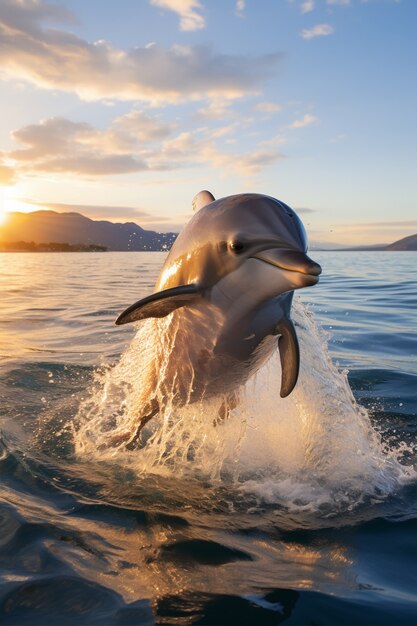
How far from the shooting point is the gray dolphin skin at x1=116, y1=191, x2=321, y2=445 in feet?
16.1

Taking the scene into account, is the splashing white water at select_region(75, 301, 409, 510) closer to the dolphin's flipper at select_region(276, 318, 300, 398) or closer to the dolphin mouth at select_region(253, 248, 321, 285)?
the dolphin's flipper at select_region(276, 318, 300, 398)

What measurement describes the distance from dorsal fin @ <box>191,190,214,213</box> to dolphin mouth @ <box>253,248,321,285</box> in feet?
6.33

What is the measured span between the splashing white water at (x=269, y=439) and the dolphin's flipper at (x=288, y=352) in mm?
1011

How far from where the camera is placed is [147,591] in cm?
397

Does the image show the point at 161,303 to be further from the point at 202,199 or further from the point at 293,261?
the point at 202,199

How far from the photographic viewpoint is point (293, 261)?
4.62 metres

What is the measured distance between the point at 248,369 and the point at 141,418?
1619 millimetres

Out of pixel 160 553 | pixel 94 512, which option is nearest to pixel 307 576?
pixel 160 553

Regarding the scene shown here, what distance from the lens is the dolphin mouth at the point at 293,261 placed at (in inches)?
177

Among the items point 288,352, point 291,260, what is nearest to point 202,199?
point 288,352

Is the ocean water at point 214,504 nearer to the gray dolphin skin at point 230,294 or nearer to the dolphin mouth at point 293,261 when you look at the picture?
the gray dolphin skin at point 230,294

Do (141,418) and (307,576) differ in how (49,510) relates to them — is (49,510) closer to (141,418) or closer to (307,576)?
(141,418)

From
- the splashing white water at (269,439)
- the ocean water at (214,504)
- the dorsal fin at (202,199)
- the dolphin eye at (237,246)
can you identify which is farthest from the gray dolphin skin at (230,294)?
the dorsal fin at (202,199)

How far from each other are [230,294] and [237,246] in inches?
16.8
